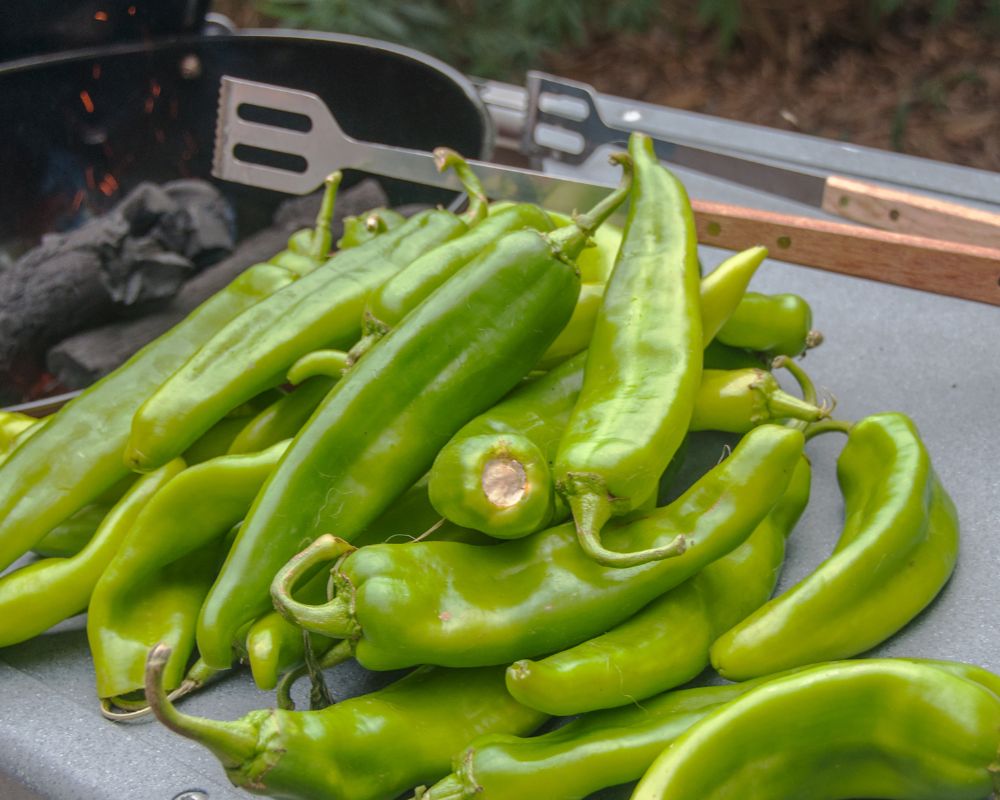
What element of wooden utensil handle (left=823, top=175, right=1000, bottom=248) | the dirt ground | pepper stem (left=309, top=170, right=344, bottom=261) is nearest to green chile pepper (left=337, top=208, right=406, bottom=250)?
pepper stem (left=309, top=170, right=344, bottom=261)

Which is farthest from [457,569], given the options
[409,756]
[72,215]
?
[72,215]

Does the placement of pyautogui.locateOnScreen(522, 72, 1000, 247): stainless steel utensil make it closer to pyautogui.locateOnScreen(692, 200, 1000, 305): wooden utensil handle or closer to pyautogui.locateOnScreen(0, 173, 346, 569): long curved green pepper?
pyautogui.locateOnScreen(692, 200, 1000, 305): wooden utensil handle

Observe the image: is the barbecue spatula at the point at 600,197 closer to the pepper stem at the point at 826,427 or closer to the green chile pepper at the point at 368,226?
the green chile pepper at the point at 368,226

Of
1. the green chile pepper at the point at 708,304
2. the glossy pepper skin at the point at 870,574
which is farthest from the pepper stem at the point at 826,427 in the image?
the green chile pepper at the point at 708,304

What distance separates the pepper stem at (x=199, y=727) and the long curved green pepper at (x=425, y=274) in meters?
0.39

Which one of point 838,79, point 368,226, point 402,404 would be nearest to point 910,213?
point 368,226

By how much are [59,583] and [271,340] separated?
0.30 metres

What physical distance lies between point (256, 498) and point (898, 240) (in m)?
0.78

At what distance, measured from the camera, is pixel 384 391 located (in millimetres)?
984

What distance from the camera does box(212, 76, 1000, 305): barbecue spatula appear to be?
4.16 feet

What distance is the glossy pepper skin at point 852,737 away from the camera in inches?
31.2

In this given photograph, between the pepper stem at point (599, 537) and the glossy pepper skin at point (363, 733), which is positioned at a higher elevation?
the pepper stem at point (599, 537)

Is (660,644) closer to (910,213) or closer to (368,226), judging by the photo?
(368,226)

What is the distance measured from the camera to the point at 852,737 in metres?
0.83
